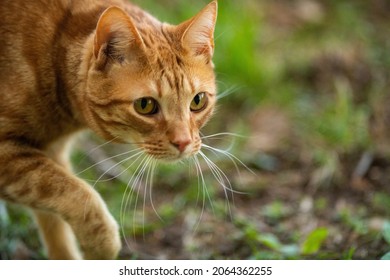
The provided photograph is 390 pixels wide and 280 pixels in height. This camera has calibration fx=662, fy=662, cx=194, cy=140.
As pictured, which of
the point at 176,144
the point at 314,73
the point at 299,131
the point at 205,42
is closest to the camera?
the point at 176,144

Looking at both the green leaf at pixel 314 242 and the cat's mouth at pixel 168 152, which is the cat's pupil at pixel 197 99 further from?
the green leaf at pixel 314 242

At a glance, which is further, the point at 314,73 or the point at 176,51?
the point at 314,73

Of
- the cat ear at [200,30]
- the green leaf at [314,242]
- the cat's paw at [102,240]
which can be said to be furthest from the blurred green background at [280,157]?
the cat ear at [200,30]

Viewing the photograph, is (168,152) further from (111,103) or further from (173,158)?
(111,103)

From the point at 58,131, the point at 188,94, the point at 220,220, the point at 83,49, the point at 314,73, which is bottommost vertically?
the point at 220,220

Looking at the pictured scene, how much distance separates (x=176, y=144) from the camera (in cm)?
217

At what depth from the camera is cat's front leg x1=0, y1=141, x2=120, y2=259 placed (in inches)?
87.8

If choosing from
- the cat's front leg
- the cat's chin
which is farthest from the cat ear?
the cat's front leg

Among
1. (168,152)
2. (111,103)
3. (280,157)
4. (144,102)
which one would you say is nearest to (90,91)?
(111,103)

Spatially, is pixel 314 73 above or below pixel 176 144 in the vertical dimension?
below

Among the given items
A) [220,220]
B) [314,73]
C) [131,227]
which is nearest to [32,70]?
[131,227]

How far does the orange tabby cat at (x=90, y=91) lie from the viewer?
219cm

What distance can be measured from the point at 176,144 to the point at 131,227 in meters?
0.94
